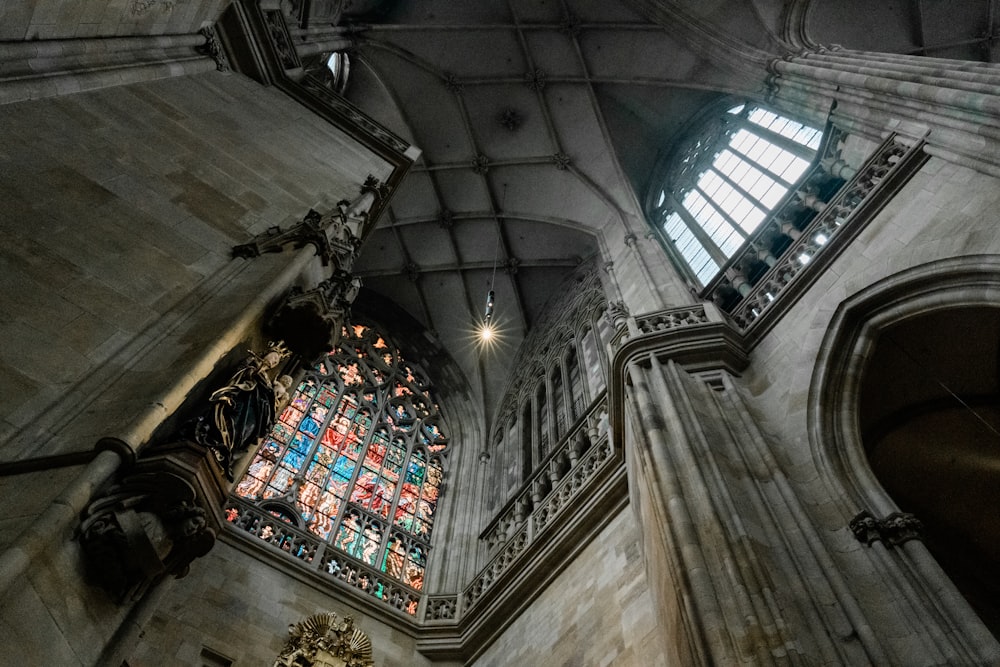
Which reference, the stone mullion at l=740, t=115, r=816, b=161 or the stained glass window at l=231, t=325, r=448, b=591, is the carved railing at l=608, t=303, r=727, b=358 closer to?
the stone mullion at l=740, t=115, r=816, b=161

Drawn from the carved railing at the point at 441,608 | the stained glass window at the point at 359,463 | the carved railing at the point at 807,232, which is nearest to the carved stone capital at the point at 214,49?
the stained glass window at the point at 359,463

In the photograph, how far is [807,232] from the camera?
22.4ft

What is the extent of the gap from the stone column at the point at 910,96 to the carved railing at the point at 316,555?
25.9ft

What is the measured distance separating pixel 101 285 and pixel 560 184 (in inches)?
449

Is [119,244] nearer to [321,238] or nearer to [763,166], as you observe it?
[321,238]

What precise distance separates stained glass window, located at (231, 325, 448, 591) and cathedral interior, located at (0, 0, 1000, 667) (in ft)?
0.20

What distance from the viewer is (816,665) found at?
3.01 m

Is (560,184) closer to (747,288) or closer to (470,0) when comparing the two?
(470,0)

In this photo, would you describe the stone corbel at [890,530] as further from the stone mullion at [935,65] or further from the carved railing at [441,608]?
the carved railing at [441,608]

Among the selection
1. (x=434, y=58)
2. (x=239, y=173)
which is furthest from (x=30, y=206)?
(x=434, y=58)

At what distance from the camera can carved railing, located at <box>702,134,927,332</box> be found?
607 cm

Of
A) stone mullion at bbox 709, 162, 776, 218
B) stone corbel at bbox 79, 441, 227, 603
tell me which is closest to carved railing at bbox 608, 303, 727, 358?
stone mullion at bbox 709, 162, 776, 218

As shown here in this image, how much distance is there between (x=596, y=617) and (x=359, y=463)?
18.3 ft

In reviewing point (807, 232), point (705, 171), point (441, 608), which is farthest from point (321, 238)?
point (705, 171)
